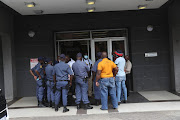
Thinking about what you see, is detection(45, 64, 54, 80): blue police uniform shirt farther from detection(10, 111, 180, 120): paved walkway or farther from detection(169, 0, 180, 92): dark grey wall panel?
detection(169, 0, 180, 92): dark grey wall panel

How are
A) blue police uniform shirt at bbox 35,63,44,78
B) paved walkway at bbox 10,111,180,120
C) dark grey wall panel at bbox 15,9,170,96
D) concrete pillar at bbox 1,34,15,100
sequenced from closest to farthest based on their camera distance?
1. paved walkway at bbox 10,111,180,120
2. blue police uniform shirt at bbox 35,63,44,78
3. concrete pillar at bbox 1,34,15,100
4. dark grey wall panel at bbox 15,9,170,96

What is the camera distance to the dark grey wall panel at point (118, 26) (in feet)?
31.2

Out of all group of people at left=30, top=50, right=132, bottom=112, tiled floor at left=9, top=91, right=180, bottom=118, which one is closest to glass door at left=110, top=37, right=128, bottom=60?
tiled floor at left=9, top=91, right=180, bottom=118

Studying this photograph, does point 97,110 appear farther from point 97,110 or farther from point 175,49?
point 175,49

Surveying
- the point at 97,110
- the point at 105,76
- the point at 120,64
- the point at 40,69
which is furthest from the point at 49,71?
the point at 120,64

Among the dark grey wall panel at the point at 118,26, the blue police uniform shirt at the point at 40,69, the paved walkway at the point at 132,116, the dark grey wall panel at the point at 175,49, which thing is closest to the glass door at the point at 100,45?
the dark grey wall panel at the point at 118,26

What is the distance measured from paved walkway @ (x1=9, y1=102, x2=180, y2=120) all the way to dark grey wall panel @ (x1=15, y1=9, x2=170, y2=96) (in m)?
2.59

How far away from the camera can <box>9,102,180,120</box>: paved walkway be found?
6277 mm

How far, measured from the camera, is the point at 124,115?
5.92 meters

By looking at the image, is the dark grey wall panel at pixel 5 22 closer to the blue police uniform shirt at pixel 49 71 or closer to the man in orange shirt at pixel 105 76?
the blue police uniform shirt at pixel 49 71

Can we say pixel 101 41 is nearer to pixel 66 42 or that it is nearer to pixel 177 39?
pixel 66 42

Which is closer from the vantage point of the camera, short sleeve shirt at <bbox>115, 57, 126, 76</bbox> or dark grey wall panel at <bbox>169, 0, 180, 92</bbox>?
short sleeve shirt at <bbox>115, 57, 126, 76</bbox>

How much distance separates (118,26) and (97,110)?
445 centimetres

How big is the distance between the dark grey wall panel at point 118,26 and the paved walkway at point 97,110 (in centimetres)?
259
